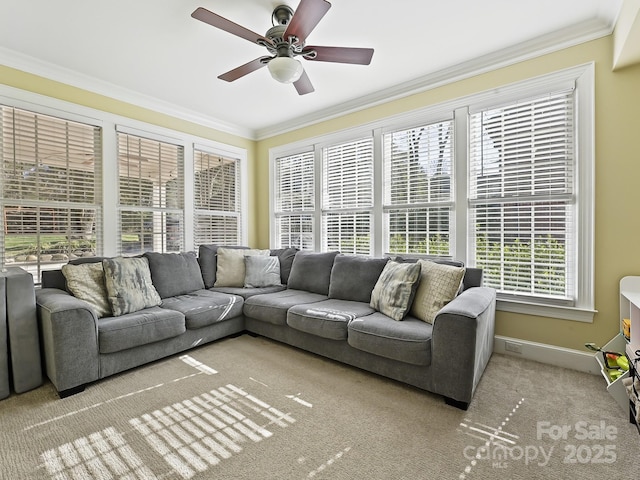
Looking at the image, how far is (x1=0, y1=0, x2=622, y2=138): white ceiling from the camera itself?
7.25 feet

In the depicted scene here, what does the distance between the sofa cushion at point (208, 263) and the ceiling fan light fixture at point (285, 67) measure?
2.45m

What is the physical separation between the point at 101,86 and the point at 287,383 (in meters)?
3.51

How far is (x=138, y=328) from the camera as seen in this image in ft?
8.22

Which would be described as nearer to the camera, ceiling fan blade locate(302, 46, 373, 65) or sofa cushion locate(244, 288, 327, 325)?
ceiling fan blade locate(302, 46, 373, 65)

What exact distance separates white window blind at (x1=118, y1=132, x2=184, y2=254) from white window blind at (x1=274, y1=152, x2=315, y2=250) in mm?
1391

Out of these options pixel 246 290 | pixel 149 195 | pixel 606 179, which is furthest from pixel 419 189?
pixel 149 195

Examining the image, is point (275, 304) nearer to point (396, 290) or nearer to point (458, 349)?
point (396, 290)

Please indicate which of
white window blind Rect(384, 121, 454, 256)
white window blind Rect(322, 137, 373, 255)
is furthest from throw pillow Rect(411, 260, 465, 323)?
white window blind Rect(322, 137, 373, 255)

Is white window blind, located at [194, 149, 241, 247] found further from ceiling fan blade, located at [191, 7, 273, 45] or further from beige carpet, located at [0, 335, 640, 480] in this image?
ceiling fan blade, located at [191, 7, 273, 45]

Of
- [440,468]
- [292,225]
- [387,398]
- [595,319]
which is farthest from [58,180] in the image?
[595,319]

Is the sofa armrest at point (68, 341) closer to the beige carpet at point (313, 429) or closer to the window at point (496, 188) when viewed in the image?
the beige carpet at point (313, 429)

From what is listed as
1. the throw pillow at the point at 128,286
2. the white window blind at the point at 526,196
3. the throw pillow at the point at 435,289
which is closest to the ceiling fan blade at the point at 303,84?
the white window blind at the point at 526,196

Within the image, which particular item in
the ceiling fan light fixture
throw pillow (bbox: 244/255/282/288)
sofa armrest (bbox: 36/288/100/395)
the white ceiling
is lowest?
sofa armrest (bbox: 36/288/100/395)

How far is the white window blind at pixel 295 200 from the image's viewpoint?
444 cm
